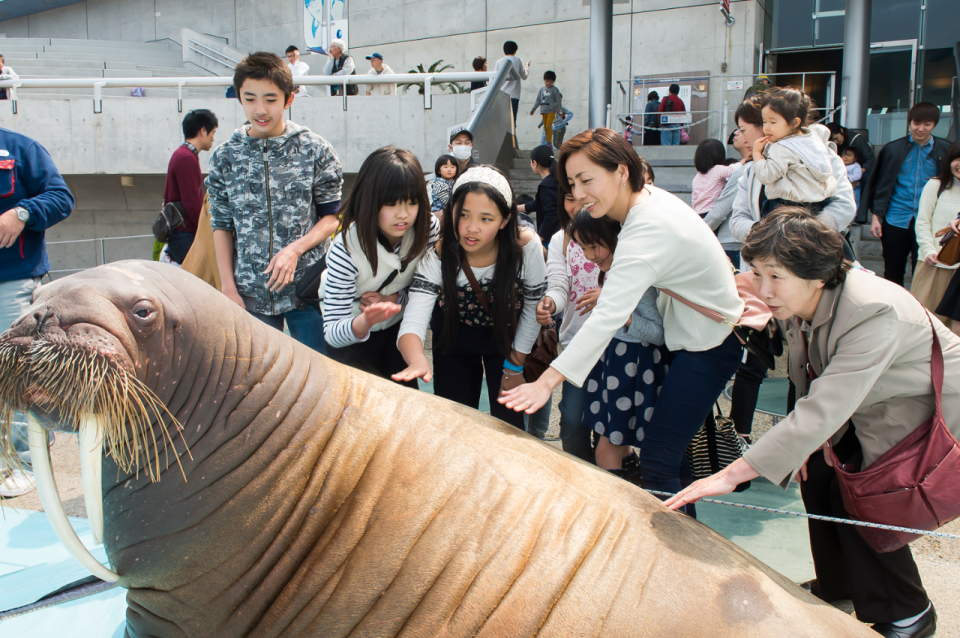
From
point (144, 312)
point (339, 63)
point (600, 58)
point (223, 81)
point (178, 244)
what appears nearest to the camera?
point (144, 312)

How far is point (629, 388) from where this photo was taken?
2.86m

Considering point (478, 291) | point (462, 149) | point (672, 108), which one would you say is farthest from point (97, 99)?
point (478, 291)

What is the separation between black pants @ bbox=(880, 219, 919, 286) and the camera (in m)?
6.11

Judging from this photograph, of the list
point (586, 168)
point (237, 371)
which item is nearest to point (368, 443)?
point (237, 371)

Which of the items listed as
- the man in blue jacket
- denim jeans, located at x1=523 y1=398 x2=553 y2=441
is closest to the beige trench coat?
denim jeans, located at x1=523 y1=398 x2=553 y2=441

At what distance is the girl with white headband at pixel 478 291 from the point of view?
272 centimetres

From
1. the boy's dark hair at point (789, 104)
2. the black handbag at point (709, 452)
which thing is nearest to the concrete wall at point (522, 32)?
the boy's dark hair at point (789, 104)

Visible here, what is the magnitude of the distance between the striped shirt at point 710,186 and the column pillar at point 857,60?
5.80m

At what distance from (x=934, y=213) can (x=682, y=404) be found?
372cm

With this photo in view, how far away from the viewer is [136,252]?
36.5 feet

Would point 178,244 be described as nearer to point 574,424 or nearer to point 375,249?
point 375,249

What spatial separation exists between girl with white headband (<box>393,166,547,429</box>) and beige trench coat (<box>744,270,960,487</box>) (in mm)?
1118

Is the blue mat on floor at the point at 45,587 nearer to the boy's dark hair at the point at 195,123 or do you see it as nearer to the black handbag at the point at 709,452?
the black handbag at the point at 709,452

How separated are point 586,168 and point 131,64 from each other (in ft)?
62.7
